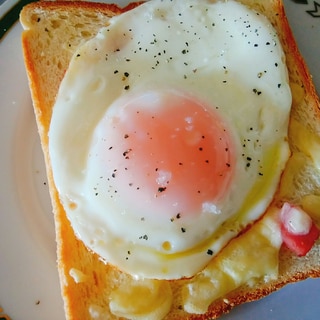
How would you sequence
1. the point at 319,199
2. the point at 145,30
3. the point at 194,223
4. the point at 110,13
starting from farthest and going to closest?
the point at 110,13 → the point at 145,30 → the point at 319,199 → the point at 194,223

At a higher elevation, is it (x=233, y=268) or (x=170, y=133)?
(x=170, y=133)

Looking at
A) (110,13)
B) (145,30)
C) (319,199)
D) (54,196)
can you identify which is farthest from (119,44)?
(319,199)

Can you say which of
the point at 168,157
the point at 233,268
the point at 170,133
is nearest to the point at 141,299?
the point at 233,268

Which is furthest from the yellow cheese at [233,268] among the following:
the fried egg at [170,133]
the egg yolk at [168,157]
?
the egg yolk at [168,157]

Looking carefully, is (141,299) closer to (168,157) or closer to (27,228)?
(168,157)

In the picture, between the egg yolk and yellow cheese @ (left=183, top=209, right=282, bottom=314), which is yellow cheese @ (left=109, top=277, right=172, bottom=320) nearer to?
yellow cheese @ (left=183, top=209, right=282, bottom=314)

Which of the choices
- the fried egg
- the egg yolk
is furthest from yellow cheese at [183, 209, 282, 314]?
the egg yolk

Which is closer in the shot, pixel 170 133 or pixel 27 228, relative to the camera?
pixel 170 133

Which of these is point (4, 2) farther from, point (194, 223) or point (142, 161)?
point (194, 223)
